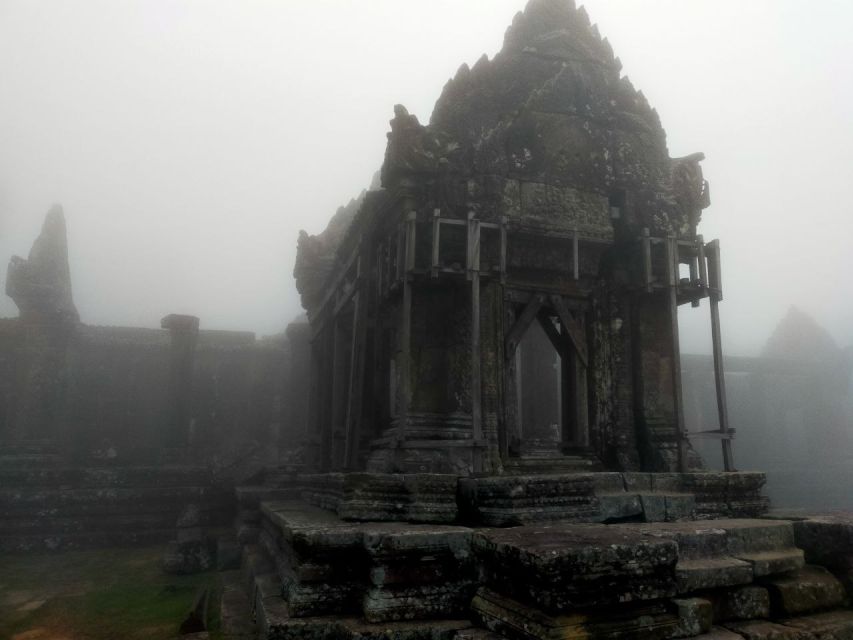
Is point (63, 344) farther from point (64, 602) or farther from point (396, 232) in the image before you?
point (396, 232)

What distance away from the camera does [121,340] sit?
19.0 m

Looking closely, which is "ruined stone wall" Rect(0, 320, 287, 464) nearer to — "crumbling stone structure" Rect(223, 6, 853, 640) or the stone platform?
"crumbling stone structure" Rect(223, 6, 853, 640)

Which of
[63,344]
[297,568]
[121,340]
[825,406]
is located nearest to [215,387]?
[121,340]

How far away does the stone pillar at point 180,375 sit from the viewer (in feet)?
57.6

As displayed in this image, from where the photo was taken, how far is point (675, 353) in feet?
23.0

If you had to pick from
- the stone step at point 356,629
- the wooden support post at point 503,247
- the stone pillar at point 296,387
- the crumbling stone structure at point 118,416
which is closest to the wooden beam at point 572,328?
the wooden support post at point 503,247

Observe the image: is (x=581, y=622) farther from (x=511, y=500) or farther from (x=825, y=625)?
(x=825, y=625)

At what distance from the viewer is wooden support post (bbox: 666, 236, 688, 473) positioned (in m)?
6.95

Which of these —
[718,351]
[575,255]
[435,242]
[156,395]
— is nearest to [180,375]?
[156,395]

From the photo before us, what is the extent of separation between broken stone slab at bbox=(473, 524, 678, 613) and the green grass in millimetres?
3514

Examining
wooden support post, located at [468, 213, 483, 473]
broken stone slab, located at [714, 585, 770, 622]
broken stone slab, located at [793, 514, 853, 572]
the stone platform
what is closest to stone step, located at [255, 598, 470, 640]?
the stone platform

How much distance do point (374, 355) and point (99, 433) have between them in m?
13.3

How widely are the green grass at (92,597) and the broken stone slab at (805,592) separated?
184 inches

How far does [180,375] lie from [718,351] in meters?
15.0
